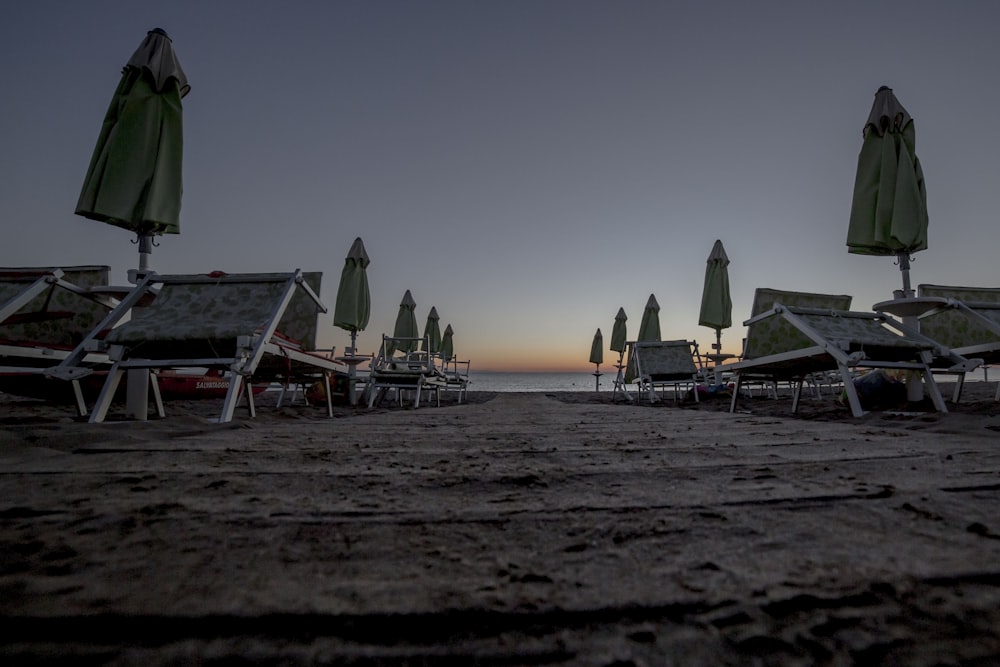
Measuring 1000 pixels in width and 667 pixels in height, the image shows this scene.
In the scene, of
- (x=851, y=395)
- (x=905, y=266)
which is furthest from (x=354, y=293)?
(x=905, y=266)

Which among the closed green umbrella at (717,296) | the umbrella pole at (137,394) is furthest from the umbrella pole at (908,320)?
the umbrella pole at (137,394)

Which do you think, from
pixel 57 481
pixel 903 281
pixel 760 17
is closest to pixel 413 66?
pixel 760 17

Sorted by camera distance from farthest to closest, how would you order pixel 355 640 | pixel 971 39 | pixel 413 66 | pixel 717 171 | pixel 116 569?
pixel 717 171 → pixel 413 66 → pixel 971 39 → pixel 116 569 → pixel 355 640

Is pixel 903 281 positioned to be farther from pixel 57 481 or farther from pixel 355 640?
pixel 57 481

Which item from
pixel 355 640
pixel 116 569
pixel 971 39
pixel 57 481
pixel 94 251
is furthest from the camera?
pixel 94 251

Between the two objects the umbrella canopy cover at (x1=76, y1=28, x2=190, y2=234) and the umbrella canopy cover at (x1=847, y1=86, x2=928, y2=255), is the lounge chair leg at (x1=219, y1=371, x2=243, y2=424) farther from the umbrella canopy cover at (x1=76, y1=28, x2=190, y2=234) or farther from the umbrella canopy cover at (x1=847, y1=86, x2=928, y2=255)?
the umbrella canopy cover at (x1=847, y1=86, x2=928, y2=255)

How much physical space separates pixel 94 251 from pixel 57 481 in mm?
23996

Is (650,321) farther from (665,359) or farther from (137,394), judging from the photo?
(137,394)

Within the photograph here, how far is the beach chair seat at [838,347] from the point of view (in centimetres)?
339

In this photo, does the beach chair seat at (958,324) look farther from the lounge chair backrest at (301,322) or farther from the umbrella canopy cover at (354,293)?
the umbrella canopy cover at (354,293)

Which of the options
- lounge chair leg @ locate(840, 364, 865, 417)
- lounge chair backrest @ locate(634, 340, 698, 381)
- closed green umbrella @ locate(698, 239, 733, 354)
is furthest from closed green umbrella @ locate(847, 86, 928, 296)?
closed green umbrella @ locate(698, 239, 733, 354)

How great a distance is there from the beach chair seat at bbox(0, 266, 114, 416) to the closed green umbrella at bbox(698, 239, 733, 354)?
354 inches

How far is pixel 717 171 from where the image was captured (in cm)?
1523

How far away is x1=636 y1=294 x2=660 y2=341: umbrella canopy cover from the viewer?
11930mm
